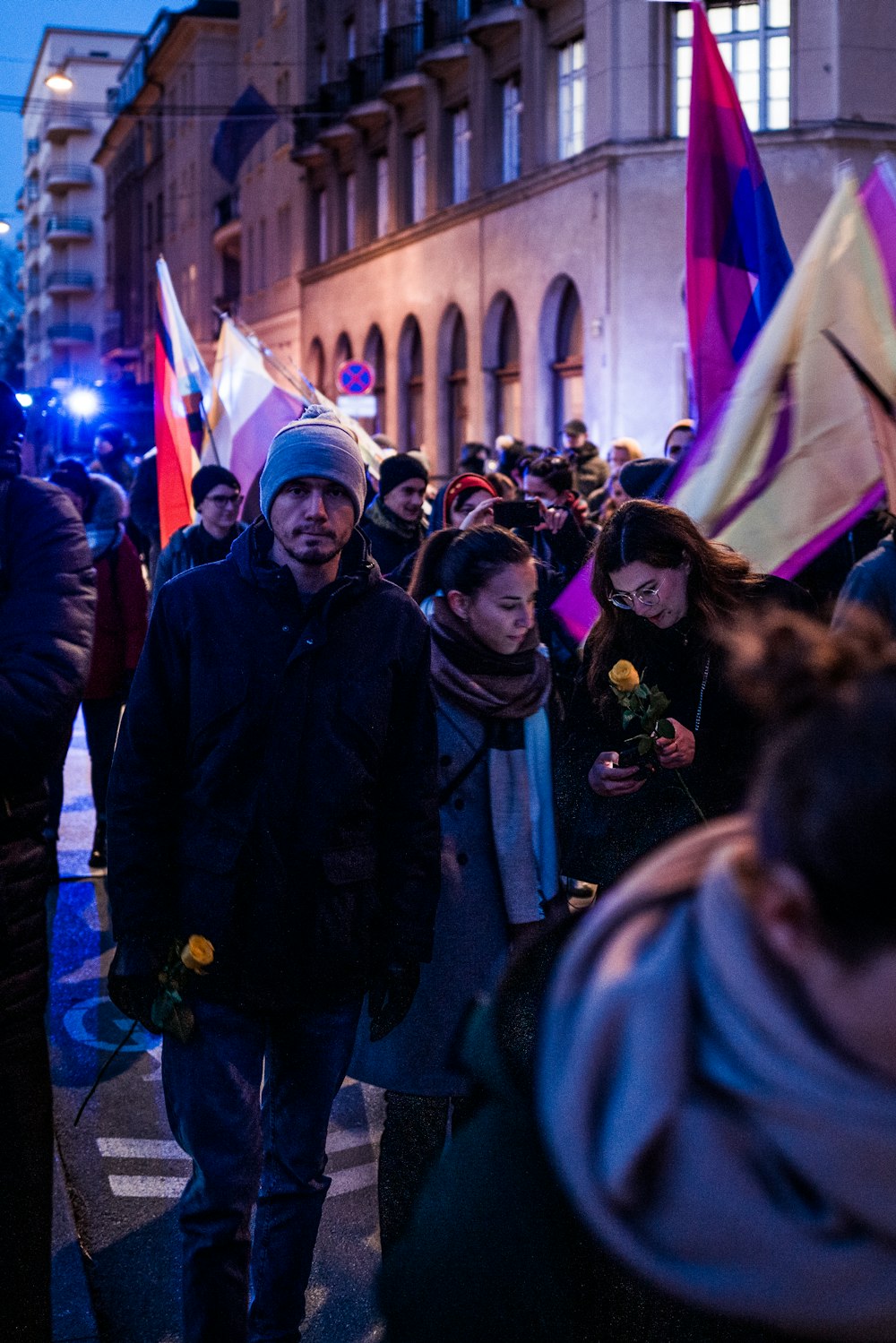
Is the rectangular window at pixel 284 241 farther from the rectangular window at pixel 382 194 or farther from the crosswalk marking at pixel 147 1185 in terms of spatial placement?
the crosswalk marking at pixel 147 1185

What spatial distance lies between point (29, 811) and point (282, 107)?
41399 millimetres

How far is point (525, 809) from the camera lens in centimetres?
402

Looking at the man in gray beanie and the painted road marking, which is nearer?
the man in gray beanie

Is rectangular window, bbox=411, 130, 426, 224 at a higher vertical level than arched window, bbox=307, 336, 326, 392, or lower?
higher

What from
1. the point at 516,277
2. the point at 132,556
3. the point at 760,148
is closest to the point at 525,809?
the point at 132,556


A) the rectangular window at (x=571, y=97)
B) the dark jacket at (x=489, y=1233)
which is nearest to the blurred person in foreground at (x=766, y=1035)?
the dark jacket at (x=489, y=1233)

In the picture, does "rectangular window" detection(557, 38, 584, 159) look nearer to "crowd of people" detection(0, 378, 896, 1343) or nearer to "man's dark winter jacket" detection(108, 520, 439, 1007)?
"crowd of people" detection(0, 378, 896, 1343)

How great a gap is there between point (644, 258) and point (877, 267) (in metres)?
19.8

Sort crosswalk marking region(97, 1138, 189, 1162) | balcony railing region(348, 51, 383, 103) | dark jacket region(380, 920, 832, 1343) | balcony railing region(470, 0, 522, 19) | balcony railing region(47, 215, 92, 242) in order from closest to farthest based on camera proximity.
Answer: dark jacket region(380, 920, 832, 1343)
crosswalk marking region(97, 1138, 189, 1162)
balcony railing region(470, 0, 522, 19)
balcony railing region(348, 51, 383, 103)
balcony railing region(47, 215, 92, 242)

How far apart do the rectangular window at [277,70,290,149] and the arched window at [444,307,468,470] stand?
499 inches

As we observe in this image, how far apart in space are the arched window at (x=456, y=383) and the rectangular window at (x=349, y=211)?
6558mm

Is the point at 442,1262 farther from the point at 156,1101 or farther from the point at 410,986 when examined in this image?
the point at 156,1101

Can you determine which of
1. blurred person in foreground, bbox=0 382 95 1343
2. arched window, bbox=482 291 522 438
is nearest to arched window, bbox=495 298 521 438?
arched window, bbox=482 291 522 438

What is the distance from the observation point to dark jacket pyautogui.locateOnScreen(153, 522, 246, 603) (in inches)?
305
